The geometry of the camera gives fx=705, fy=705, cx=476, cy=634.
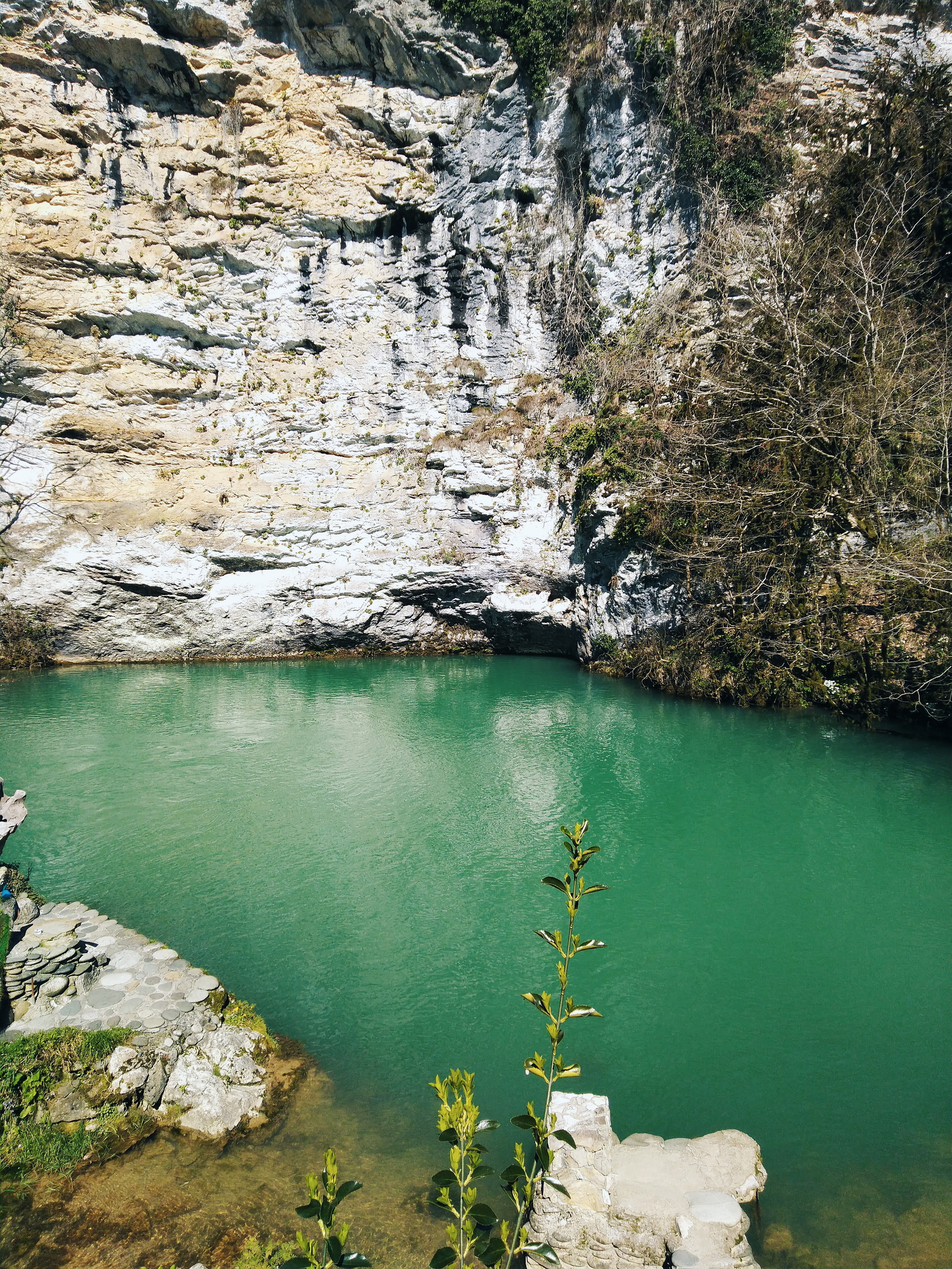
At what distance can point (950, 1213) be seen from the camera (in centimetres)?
330

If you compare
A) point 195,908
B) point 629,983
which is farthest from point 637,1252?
point 195,908

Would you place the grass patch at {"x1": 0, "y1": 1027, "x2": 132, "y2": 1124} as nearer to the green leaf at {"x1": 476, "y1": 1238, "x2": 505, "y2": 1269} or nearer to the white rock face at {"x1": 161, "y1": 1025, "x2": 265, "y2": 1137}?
the white rock face at {"x1": 161, "y1": 1025, "x2": 265, "y2": 1137}

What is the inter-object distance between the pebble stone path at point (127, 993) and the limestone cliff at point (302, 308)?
1305cm

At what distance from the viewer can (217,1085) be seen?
402cm

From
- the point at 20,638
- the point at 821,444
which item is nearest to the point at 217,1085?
the point at 821,444

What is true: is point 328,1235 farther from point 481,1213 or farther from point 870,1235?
point 870,1235

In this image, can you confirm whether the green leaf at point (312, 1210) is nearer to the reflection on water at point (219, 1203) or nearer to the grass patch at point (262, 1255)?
the grass patch at point (262, 1255)

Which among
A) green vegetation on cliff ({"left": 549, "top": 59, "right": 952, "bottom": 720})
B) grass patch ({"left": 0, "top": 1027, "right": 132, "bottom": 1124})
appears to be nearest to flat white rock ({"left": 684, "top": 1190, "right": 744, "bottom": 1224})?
grass patch ({"left": 0, "top": 1027, "right": 132, "bottom": 1124})

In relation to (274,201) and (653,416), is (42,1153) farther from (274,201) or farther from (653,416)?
(274,201)

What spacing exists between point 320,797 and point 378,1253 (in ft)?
20.2

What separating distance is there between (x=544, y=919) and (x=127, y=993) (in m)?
3.21

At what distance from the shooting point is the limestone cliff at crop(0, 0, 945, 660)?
1788 centimetres

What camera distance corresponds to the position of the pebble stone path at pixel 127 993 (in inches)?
172

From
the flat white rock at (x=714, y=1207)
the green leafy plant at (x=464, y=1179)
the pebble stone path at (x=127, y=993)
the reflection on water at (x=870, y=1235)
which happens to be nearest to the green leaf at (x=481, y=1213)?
the green leafy plant at (x=464, y=1179)
